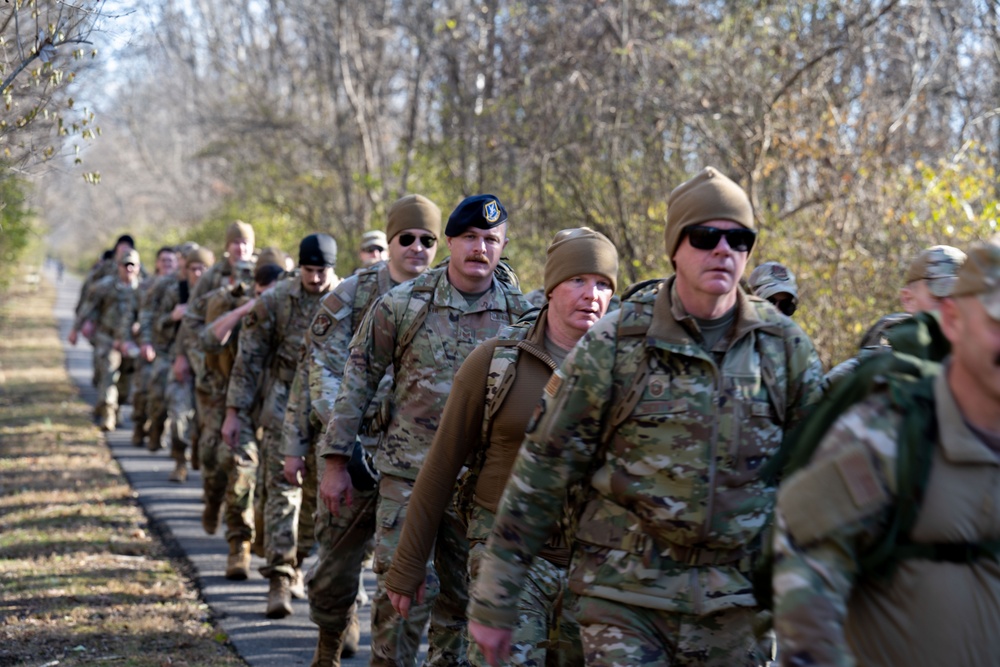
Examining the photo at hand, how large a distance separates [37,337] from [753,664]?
3375 cm

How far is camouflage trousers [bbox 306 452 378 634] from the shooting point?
6414 mm

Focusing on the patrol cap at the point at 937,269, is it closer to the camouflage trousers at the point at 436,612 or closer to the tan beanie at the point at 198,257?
the camouflage trousers at the point at 436,612

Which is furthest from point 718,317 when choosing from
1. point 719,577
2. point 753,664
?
point 753,664

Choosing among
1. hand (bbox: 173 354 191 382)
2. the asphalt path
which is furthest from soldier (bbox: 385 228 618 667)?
hand (bbox: 173 354 191 382)

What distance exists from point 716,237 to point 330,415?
9.52 feet

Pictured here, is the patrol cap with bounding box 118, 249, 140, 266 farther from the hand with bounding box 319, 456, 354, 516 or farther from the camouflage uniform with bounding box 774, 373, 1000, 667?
the camouflage uniform with bounding box 774, 373, 1000, 667

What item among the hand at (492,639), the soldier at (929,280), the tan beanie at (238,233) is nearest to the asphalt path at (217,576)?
the tan beanie at (238,233)

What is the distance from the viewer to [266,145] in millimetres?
23562

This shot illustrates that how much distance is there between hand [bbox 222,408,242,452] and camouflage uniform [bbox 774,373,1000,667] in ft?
22.2

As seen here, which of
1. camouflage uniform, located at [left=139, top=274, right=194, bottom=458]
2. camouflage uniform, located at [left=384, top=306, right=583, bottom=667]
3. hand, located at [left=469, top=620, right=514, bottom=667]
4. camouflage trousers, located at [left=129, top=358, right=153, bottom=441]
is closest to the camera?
hand, located at [left=469, top=620, right=514, bottom=667]

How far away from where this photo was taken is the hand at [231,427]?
9.20 m

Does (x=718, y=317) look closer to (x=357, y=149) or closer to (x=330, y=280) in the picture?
(x=330, y=280)

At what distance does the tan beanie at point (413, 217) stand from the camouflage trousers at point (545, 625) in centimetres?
253

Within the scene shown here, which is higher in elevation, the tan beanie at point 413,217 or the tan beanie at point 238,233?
the tan beanie at point 413,217
